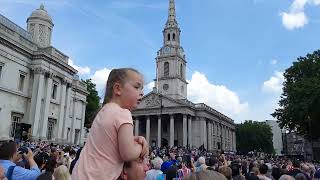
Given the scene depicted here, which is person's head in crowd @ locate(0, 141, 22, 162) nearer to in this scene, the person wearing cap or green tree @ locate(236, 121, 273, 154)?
the person wearing cap

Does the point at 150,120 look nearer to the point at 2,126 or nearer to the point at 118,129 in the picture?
the point at 2,126

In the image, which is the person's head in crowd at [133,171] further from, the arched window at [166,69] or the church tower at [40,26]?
the arched window at [166,69]

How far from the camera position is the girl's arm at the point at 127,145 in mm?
2545

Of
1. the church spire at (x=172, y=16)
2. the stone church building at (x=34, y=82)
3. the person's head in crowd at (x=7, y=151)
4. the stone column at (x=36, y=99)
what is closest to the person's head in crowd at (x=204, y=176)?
the person's head in crowd at (x=7, y=151)

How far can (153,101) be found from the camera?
7862 centimetres

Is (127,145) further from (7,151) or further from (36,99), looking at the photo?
(36,99)

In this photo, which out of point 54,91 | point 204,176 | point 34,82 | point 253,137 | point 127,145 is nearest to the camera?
point 204,176

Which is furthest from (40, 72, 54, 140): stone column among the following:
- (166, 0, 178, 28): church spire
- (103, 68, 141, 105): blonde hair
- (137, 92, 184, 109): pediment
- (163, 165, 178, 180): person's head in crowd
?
(166, 0, 178, 28): church spire

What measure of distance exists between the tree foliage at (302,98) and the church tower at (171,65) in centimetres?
3492

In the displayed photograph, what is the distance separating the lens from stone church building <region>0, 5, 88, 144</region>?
31203 millimetres

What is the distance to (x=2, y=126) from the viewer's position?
101 feet

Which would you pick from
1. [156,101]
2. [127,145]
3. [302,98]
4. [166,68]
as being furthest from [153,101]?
[127,145]

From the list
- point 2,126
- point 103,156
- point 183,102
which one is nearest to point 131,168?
point 103,156

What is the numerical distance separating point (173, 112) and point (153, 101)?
240 inches
